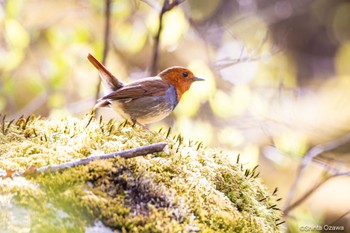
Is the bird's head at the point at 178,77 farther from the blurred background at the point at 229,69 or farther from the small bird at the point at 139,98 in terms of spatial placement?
the blurred background at the point at 229,69

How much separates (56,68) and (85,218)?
4404 millimetres

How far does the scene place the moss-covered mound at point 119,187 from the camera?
164cm

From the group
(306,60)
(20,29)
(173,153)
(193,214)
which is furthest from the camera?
(306,60)

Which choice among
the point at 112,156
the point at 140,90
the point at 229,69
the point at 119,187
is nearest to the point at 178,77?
the point at 140,90

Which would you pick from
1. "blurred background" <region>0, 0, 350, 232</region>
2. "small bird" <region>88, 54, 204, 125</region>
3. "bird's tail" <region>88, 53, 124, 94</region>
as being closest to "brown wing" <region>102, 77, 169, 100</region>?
"small bird" <region>88, 54, 204, 125</region>

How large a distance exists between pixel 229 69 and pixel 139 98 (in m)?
5.35

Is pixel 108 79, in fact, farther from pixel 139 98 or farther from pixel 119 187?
pixel 119 187

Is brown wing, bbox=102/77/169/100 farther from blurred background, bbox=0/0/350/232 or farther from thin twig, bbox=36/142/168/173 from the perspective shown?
thin twig, bbox=36/142/168/173

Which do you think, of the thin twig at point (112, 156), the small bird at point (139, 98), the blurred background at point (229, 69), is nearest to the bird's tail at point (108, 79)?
→ the small bird at point (139, 98)

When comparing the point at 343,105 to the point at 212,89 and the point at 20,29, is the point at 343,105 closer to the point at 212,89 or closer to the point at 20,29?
the point at 212,89

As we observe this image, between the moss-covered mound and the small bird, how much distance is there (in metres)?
1.10

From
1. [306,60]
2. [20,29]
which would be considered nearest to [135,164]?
[20,29]

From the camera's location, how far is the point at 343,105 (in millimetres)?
10109

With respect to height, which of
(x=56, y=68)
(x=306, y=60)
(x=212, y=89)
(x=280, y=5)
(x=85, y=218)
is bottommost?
(x=85, y=218)
